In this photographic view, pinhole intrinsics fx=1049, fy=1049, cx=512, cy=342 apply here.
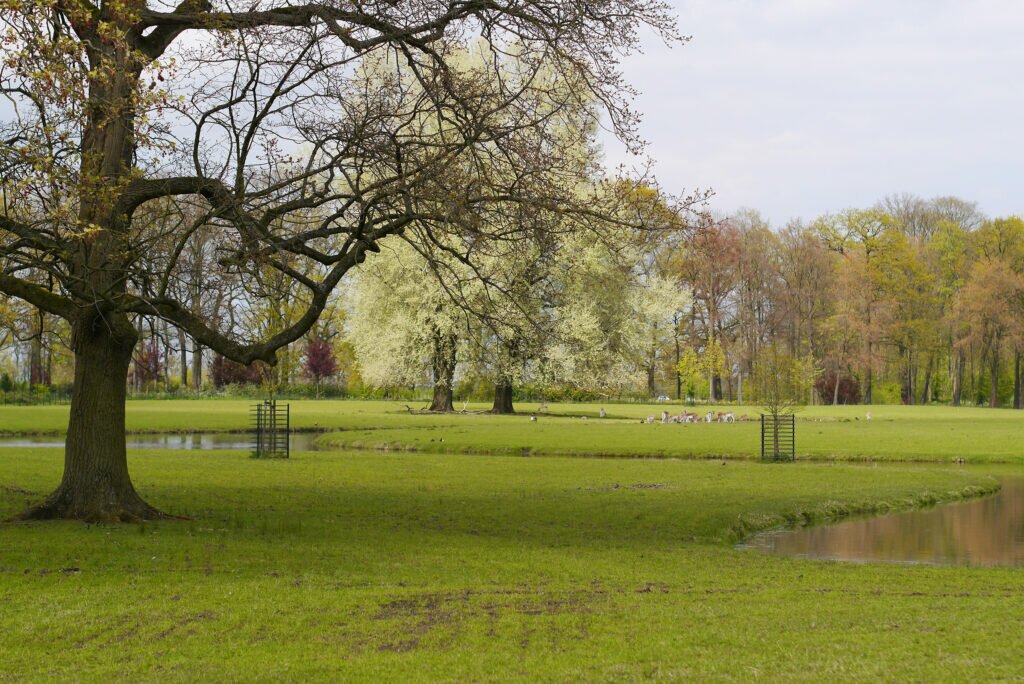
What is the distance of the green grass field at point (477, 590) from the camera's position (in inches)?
311

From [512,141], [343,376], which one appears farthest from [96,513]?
[343,376]

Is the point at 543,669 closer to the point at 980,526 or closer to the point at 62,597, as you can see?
Result: the point at 62,597

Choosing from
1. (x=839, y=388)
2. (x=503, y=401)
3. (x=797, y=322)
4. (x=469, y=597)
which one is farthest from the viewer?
(x=839, y=388)

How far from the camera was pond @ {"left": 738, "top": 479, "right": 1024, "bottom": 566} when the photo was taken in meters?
15.9

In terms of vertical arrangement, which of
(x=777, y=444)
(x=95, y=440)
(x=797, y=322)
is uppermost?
(x=797, y=322)

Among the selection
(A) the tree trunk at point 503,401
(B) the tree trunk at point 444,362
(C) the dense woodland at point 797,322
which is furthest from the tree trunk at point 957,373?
(B) the tree trunk at point 444,362

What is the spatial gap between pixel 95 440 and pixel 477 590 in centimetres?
722

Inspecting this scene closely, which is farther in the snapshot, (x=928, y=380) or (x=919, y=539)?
(x=928, y=380)

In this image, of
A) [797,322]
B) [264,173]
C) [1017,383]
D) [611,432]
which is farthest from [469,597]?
[1017,383]

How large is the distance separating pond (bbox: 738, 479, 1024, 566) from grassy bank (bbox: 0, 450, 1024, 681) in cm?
85

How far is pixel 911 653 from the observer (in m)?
8.06

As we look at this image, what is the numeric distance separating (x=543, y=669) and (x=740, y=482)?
16.8 meters

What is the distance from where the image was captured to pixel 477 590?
35.4 ft

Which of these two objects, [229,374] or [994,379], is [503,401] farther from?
[994,379]
